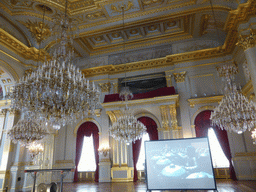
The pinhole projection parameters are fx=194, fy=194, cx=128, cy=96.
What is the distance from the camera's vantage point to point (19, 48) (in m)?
9.03

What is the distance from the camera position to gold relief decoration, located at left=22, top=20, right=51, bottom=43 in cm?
915

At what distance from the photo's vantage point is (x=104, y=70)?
11547mm

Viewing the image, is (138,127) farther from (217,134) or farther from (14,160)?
(14,160)

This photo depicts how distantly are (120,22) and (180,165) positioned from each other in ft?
22.4

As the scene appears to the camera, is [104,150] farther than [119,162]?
Yes

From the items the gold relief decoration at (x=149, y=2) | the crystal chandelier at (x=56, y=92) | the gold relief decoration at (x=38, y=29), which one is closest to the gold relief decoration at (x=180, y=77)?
the gold relief decoration at (x=149, y=2)

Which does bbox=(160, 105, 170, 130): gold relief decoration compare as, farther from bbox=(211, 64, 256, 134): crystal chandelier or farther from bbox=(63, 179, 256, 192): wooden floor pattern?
bbox=(211, 64, 256, 134): crystal chandelier

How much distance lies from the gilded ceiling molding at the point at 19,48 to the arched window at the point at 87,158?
5199 mm

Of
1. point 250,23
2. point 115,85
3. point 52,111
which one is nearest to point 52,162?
point 115,85

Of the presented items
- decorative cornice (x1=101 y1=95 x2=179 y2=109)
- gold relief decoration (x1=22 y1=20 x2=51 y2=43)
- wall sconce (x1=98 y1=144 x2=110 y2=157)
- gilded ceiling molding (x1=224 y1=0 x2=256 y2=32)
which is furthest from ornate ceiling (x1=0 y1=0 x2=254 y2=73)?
wall sconce (x1=98 y1=144 x2=110 y2=157)

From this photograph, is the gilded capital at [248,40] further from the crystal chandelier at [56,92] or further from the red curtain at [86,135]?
the red curtain at [86,135]

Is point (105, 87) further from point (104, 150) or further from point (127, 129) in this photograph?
point (127, 129)

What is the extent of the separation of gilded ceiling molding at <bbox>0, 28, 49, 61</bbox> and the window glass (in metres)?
9.28

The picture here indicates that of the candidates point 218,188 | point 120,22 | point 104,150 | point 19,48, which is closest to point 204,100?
point 218,188
